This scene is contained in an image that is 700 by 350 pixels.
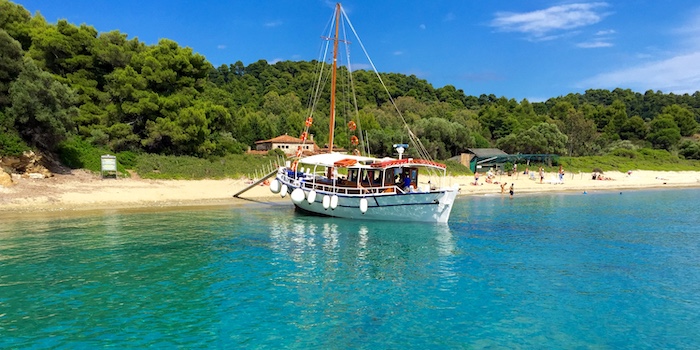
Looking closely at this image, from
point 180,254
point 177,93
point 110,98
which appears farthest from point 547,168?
point 180,254

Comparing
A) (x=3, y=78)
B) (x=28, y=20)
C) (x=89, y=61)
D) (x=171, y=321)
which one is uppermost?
(x=28, y=20)

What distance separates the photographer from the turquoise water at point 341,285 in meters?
10.5

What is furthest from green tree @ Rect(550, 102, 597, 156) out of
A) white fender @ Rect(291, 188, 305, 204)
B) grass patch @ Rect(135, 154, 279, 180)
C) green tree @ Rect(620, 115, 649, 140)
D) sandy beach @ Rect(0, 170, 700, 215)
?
white fender @ Rect(291, 188, 305, 204)

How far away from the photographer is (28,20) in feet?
149

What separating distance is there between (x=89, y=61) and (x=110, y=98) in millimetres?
3917

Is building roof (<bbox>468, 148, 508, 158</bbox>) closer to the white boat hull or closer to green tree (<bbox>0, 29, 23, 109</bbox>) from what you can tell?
the white boat hull

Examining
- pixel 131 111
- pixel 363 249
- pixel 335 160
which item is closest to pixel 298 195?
pixel 335 160

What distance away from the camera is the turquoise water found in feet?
34.5

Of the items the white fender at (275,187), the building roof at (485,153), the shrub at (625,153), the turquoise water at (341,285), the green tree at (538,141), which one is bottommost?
the turquoise water at (341,285)

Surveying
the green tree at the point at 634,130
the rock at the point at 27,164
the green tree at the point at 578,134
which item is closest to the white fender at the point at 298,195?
the rock at the point at 27,164

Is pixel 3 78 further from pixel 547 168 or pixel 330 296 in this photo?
pixel 547 168

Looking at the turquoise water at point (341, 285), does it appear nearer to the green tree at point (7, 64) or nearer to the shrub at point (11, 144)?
the shrub at point (11, 144)

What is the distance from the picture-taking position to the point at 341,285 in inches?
558

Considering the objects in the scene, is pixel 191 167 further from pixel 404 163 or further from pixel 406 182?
pixel 404 163
